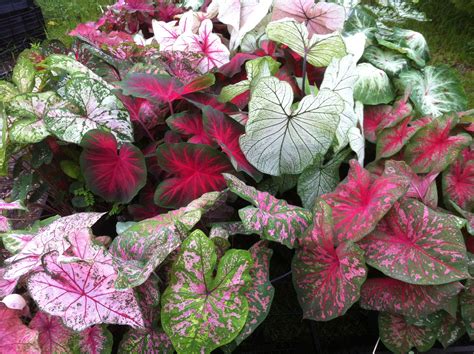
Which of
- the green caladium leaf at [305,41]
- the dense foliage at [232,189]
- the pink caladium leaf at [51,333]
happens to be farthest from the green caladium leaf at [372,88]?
the pink caladium leaf at [51,333]

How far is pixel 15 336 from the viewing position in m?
0.72

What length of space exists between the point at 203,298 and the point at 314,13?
0.99 m

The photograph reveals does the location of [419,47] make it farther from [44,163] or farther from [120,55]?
[44,163]

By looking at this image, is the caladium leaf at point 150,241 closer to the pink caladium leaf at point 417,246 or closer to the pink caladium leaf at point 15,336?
the pink caladium leaf at point 15,336

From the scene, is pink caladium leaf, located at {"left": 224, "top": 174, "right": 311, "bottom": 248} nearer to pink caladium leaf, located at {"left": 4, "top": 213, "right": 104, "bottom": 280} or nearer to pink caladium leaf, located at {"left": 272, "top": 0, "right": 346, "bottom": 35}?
pink caladium leaf, located at {"left": 4, "top": 213, "right": 104, "bottom": 280}

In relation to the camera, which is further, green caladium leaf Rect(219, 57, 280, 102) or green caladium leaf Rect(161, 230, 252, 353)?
green caladium leaf Rect(219, 57, 280, 102)

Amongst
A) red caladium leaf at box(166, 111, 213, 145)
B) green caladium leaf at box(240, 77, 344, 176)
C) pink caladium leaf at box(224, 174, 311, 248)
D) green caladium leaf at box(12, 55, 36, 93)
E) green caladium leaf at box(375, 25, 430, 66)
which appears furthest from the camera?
green caladium leaf at box(375, 25, 430, 66)

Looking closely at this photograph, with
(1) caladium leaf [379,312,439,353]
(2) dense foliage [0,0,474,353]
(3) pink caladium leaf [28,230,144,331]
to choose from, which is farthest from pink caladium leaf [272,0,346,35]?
(3) pink caladium leaf [28,230,144,331]

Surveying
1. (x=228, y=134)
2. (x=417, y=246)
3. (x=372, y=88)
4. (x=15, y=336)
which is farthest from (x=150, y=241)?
(x=372, y=88)

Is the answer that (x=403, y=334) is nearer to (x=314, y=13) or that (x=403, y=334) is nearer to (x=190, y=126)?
(x=190, y=126)

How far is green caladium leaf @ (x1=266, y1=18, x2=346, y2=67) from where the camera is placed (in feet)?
3.65

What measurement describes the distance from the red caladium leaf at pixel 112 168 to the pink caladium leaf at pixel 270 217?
267 millimetres

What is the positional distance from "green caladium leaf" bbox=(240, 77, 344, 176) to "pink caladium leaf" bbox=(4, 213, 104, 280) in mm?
376

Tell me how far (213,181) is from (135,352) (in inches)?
16.2
